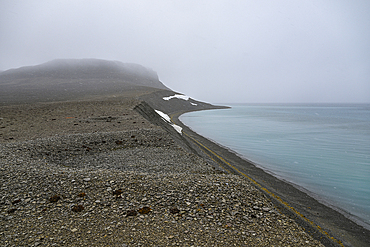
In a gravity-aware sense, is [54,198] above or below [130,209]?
below

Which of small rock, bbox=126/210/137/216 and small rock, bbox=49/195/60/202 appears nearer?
small rock, bbox=126/210/137/216

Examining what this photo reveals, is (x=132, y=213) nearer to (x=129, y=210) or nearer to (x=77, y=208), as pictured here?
(x=129, y=210)

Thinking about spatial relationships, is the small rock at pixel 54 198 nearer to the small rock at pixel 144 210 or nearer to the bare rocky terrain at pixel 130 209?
the bare rocky terrain at pixel 130 209

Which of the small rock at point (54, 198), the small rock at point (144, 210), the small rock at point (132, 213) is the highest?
the small rock at point (144, 210)

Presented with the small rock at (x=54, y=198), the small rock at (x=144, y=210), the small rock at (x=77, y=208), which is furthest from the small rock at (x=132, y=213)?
the small rock at (x=54, y=198)

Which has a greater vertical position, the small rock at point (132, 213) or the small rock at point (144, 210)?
the small rock at point (144, 210)

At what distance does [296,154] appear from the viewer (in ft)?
85.0

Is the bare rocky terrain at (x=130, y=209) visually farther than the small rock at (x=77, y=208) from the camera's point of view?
No

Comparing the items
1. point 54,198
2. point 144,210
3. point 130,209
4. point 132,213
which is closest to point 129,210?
point 130,209

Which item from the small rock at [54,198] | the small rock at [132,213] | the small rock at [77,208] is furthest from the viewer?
the small rock at [54,198]

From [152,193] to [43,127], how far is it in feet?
66.0

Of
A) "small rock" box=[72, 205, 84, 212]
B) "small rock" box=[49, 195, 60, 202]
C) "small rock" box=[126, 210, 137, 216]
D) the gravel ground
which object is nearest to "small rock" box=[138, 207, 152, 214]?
the gravel ground

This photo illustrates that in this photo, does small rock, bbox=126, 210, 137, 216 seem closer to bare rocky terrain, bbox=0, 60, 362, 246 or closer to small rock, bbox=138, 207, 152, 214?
bare rocky terrain, bbox=0, 60, 362, 246

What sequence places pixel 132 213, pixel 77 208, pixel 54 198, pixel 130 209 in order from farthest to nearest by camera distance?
pixel 54 198, pixel 130 209, pixel 77 208, pixel 132 213
